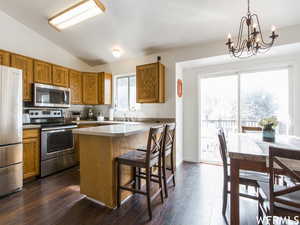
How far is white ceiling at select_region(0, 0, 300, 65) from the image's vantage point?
2.22 metres

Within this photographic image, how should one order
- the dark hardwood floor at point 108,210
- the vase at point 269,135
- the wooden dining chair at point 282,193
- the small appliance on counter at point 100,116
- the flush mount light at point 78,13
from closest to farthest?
the wooden dining chair at point 282,193
the dark hardwood floor at point 108,210
the vase at point 269,135
the flush mount light at point 78,13
the small appliance on counter at point 100,116

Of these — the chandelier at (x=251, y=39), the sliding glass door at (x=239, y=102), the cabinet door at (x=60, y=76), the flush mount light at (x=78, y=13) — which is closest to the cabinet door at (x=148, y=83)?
the sliding glass door at (x=239, y=102)

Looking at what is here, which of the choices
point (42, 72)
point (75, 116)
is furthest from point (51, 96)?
point (75, 116)

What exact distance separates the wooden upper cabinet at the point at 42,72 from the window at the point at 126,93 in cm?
162

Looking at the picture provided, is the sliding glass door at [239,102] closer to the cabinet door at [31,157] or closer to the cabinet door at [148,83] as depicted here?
the cabinet door at [148,83]

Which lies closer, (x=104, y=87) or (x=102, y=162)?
(x=102, y=162)

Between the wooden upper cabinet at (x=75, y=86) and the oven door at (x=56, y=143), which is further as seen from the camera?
the wooden upper cabinet at (x=75, y=86)

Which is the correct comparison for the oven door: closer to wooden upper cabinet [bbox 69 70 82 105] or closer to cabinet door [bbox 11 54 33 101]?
cabinet door [bbox 11 54 33 101]

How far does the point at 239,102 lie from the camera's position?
3.30m

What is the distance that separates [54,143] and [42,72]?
1527 mm

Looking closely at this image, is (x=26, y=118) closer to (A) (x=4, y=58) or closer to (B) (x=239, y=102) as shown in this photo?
(A) (x=4, y=58)

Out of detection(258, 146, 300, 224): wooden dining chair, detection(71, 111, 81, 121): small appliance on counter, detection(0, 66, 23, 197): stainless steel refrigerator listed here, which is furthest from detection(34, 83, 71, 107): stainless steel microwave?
detection(258, 146, 300, 224): wooden dining chair

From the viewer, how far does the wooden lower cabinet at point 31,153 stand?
2591 mm

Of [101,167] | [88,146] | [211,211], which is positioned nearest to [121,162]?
[101,167]
